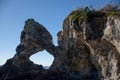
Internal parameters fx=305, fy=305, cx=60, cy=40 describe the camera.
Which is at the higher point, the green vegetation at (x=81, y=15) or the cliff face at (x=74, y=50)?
the green vegetation at (x=81, y=15)

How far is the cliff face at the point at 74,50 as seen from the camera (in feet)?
81.6

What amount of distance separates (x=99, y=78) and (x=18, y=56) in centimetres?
1276

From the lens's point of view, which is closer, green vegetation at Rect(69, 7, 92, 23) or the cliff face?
the cliff face

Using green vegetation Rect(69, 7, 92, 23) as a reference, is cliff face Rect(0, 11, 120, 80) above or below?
below

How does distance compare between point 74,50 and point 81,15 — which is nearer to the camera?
point 81,15

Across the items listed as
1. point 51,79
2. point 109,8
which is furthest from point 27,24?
point 109,8

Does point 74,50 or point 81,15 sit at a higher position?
point 81,15

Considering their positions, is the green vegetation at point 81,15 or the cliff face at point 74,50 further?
the green vegetation at point 81,15

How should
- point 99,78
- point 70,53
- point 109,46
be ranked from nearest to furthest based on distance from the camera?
point 109,46, point 99,78, point 70,53

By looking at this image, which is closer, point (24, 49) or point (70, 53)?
point (70, 53)

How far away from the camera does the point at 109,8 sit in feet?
91.6

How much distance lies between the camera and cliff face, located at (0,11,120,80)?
24.9 meters

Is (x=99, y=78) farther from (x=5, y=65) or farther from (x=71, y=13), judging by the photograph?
(x=5, y=65)

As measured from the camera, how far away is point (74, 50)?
30094mm
